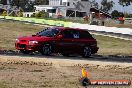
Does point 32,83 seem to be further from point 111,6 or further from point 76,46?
point 111,6

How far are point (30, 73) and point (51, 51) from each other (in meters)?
7.14

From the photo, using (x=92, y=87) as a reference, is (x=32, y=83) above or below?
below

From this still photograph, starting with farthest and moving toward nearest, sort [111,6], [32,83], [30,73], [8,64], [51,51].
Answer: [111,6], [51,51], [8,64], [30,73], [32,83]

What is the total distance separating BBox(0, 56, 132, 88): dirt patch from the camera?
12734mm

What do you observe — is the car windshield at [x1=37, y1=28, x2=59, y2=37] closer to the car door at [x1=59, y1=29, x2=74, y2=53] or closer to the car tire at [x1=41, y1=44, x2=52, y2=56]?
the car door at [x1=59, y1=29, x2=74, y2=53]

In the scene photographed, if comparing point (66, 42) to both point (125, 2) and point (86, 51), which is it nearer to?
point (86, 51)

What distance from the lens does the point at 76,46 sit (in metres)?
22.9

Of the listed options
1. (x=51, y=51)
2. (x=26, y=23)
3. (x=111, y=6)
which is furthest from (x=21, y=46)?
(x=111, y=6)

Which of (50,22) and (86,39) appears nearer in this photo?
(86,39)

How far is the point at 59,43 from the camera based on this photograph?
22.3 m

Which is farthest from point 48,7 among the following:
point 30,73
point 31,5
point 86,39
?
point 30,73

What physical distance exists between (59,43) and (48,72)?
22.5ft

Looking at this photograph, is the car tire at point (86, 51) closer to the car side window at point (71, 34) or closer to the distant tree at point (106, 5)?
the car side window at point (71, 34)

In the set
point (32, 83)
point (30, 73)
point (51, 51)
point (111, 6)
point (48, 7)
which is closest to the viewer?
point (32, 83)
